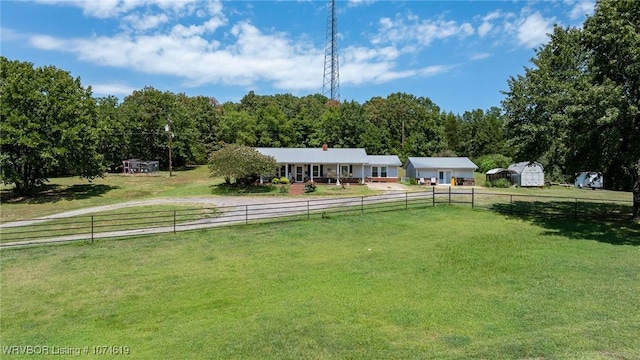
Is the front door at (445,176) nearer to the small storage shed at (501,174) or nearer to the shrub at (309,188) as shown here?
the small storage shed at (501,174)

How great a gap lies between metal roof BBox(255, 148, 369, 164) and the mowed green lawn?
25.1m

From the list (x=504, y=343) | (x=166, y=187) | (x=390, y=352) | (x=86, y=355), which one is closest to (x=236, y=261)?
(x=86, y=355)

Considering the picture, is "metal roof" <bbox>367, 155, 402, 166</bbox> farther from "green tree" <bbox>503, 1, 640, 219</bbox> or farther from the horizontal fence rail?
"green tree" <bbox>503, 1, 640, 219</bbox>

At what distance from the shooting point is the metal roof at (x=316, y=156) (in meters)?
41.7

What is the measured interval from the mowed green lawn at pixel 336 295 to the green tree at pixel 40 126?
18.9 m

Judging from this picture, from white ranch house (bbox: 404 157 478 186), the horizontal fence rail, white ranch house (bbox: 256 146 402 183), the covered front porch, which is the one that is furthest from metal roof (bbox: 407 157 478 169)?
the horizontal fence rail

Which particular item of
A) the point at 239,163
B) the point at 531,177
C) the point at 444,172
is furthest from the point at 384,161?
the point at 239,163

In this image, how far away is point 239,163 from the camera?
115ft

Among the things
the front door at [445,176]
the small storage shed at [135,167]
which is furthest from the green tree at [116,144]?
the front door at [445,176]

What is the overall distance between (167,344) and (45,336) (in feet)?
10.0

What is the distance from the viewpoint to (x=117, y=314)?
8.88 metres

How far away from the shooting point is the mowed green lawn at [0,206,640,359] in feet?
22.2

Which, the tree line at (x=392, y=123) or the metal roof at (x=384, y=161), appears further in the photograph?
the metal roof at (x=384, y=161)

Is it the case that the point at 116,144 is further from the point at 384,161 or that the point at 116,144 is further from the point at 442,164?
the point at 442,164
